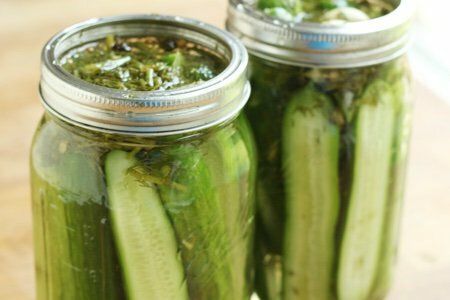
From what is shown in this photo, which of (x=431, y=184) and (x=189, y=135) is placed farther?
(x=431, y=184)

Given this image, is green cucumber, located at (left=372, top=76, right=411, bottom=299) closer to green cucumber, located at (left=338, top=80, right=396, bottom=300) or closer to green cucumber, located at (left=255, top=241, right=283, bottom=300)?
green cucumber, located at (left=338, top=80, right=396, bottom=300)

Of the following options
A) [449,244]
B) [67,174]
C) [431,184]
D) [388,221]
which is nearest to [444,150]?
[431,184]

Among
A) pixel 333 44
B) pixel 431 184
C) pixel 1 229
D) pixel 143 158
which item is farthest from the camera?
pixel 431 184

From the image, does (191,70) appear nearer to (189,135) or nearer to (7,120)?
(189,135)

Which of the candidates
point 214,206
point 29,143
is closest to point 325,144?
point 214,206

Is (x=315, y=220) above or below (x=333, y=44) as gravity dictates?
below

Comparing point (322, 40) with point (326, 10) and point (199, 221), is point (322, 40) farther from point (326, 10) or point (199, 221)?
point (199, 221)
